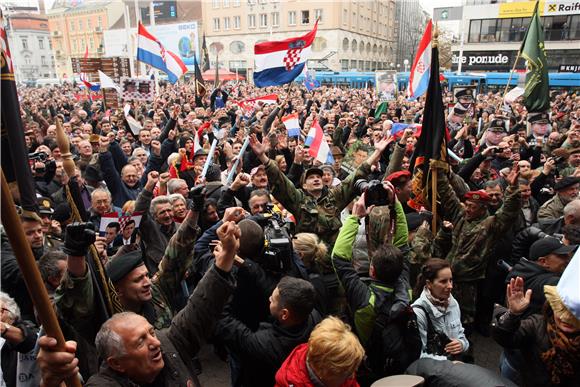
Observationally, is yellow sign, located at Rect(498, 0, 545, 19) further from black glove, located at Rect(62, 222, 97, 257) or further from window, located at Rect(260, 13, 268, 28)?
black glove, located at Rect(62, 222, 97, 257)

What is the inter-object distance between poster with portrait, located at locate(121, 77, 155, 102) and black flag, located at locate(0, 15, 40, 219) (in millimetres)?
9983

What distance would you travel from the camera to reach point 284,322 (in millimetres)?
2555

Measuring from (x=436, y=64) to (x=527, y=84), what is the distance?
18.4 feet

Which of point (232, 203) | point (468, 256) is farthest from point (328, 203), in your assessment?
point (468, 256)

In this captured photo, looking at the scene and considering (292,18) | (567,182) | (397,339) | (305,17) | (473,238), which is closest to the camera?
(397,339)

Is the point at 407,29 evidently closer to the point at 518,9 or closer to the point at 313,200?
the point at 518,9

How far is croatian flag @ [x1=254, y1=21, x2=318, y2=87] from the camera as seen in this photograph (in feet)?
29.0

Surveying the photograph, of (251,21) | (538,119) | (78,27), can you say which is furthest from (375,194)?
(78,27)

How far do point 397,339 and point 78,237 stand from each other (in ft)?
6.40

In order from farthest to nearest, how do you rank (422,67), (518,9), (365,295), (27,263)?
1. (518,9)
2. (422,67)
3. (365,295)
4. (27,263)

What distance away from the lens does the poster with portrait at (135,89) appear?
11.1 m

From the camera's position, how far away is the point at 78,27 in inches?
3162

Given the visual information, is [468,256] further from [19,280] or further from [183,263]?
[19,280]

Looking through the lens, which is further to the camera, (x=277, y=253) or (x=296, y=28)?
(x=296, y=28)
